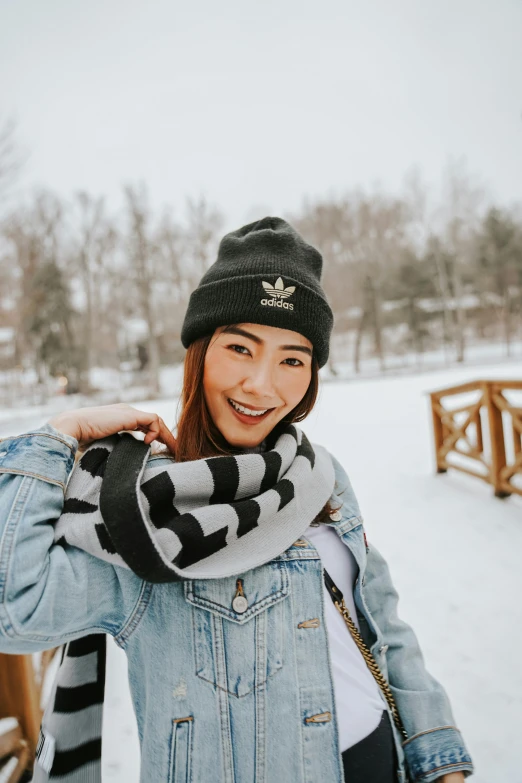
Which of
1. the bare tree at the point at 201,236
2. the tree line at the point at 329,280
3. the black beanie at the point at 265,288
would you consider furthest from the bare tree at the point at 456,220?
the black beanie at the point at 265,288

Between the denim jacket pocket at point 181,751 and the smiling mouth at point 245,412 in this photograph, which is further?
the smiling mouth at point 245,412

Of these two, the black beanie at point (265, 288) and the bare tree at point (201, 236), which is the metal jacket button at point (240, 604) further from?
the bare tree at point (201, 236)

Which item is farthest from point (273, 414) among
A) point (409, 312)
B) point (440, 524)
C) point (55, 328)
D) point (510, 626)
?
point (409, 312)

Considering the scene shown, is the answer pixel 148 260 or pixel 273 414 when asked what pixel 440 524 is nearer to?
pixel 273 414

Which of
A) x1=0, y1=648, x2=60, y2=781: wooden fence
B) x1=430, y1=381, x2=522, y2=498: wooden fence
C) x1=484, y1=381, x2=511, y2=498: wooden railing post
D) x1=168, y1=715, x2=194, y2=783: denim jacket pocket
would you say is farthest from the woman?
x1=484, y1=381, x2=511, y2=498: wooden railing post

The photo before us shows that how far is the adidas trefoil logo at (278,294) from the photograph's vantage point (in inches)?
43.6

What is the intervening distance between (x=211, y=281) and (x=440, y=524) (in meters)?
3.76

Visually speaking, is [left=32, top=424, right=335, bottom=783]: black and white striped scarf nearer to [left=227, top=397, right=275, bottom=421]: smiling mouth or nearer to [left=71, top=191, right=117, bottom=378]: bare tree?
[left=227, top=397, right=275, bottom=421]: smiling mouth

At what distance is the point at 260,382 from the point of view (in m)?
1.05

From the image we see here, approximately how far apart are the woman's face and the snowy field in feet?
5.68

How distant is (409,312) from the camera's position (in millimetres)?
22734

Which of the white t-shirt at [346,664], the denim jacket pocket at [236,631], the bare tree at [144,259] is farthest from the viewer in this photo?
the bare tree at [144,259]

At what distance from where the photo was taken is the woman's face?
3.53ft

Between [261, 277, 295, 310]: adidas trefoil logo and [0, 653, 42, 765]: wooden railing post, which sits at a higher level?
[261, 277, 295, 310]: adidas trefoil logo
